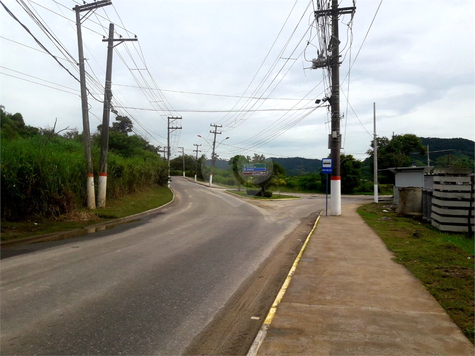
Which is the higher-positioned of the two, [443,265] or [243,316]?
[443,265]

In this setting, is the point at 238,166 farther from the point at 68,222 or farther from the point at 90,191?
the point at 68,222

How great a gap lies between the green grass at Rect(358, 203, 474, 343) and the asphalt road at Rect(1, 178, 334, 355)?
3.14 metres

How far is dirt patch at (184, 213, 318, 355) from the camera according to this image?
432cm

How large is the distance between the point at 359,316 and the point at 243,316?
154cm

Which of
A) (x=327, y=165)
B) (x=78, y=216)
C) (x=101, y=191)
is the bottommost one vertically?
(x=78, y=216)

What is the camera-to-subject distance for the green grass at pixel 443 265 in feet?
17.1

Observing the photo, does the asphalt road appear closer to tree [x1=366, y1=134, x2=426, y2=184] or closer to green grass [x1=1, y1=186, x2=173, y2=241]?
green grass [x1=1, y1=186, x2=173, y2=241]

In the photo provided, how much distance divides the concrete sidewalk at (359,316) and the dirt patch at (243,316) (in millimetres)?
293

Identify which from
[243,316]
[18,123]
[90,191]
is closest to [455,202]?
[243,316]

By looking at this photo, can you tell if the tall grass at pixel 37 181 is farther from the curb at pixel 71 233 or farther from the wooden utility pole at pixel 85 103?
the curb at pixel 71 233

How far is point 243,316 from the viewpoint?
5.32 m

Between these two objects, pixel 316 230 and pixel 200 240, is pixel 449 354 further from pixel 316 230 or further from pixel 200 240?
pixel 316 230

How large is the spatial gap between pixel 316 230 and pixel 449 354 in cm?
970

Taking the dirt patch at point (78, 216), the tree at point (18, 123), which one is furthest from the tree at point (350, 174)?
the dirt patch at point (78, 216)
